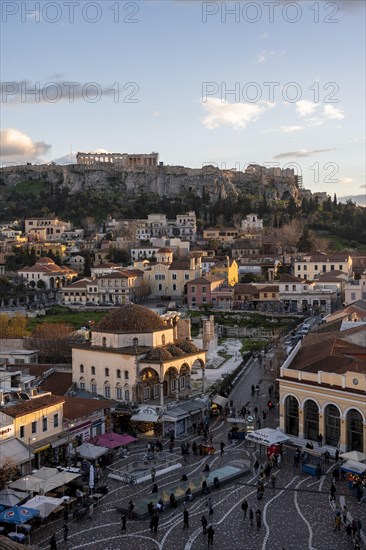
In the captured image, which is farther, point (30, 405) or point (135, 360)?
point (135, 360)

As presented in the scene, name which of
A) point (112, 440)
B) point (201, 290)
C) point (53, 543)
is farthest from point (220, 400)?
point (201, 290)

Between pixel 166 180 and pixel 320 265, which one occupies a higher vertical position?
pixel 166 180

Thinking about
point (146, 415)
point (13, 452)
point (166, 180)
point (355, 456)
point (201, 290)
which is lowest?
point (146, 415)

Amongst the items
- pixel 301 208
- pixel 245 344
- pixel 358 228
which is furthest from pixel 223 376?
pixel 301 208

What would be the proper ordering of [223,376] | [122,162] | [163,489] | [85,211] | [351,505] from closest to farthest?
[351,505]
[163,489]
[223,376]
[85,211]
[122,162]

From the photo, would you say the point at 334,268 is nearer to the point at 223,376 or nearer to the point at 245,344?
the point at 245,344

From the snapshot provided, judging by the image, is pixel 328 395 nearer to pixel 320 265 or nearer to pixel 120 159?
pixel 320 265
